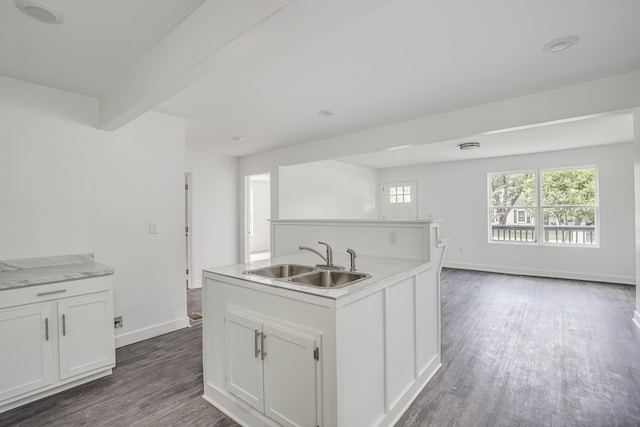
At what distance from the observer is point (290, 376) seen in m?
1.59

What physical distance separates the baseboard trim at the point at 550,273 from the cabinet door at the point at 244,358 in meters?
6.21

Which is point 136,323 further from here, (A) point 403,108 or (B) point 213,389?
(A) point 403,108

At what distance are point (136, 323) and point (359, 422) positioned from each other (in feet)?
8.57

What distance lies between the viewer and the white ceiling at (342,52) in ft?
5.47

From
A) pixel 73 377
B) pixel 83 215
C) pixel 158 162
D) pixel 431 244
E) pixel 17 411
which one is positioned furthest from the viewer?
pixel 158 162

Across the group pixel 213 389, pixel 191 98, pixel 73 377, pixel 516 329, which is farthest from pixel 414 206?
pixel 73 377

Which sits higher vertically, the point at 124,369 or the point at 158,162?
the point at 158,162

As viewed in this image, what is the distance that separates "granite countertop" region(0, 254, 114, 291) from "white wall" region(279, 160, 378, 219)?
300cm

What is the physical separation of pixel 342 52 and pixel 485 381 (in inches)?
107

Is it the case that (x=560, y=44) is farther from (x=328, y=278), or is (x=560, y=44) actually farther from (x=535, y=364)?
(x=535, y=364)

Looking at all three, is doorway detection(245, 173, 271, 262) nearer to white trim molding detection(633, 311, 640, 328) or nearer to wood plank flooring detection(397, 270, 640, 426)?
wood plank flooring detection(397, 270, 640, 426)

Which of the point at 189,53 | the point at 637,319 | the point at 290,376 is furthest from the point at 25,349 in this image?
the point at 637,319

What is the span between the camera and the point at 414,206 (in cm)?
751

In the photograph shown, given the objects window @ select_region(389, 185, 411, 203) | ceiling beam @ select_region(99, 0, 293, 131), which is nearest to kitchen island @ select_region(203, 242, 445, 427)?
ceiling beam @ select_region(99, 0, 293, 131)
